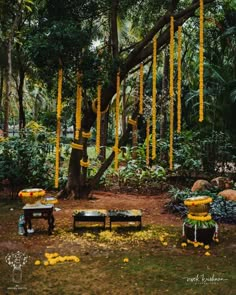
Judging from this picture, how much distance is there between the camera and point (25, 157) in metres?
9.66

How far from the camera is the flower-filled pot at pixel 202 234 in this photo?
561 centimetres

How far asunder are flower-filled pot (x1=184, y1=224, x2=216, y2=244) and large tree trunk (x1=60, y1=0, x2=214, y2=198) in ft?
9.41

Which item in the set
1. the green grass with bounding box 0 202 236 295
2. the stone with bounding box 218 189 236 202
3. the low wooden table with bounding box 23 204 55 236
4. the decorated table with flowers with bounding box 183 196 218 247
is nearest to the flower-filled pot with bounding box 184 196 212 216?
the decorated table with flowers with bounding box 183 196 218 247

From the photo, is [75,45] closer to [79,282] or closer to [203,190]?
[79,282]

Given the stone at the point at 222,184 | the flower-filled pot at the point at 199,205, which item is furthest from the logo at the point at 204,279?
the stone at the point at 222,184

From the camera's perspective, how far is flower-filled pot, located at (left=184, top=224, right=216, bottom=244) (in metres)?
5.61

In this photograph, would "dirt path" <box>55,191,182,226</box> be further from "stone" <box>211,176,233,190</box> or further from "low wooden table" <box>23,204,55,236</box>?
"low wooden table" <box>23,204,55,236</box>

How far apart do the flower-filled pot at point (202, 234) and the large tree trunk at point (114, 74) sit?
9.41ft

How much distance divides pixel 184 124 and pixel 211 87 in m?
3.74

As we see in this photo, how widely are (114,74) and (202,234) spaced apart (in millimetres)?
3061

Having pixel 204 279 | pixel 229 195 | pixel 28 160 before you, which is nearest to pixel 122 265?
pixel 204 279

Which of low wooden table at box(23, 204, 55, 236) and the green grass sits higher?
low wooden table at box(23, 204, 55, 236)

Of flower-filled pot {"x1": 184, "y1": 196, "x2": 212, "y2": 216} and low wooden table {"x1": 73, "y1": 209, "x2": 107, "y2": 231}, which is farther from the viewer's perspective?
low wooden table {"x1": 73, "y1": 209, "x2": 107, "y2": 231}

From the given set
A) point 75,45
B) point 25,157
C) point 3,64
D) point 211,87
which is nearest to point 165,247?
point 75,45
